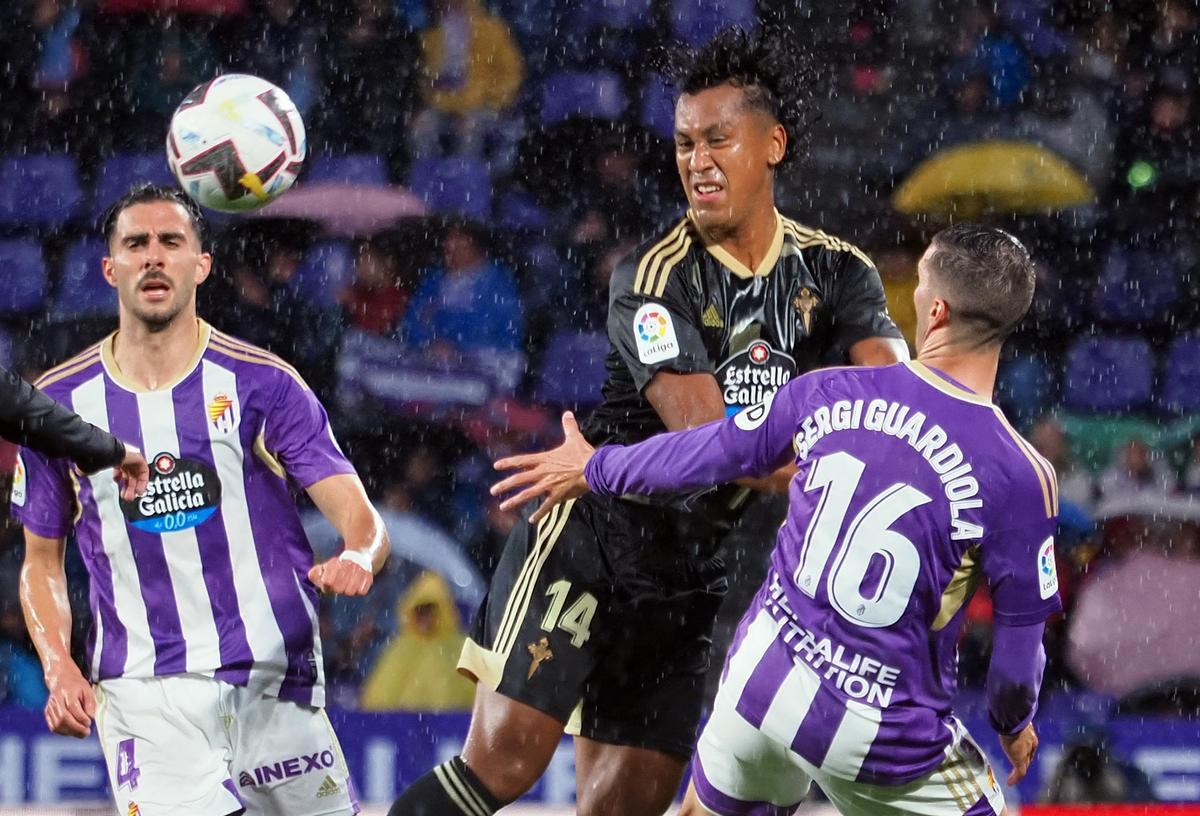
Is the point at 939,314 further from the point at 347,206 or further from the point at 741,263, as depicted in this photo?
the point at 347,206

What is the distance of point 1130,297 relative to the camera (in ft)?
22.0

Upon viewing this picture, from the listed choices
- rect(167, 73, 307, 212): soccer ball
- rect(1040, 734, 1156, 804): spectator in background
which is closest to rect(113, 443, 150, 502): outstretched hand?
rect(167, 73, 307, 212): soccer ball

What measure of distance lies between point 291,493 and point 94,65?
3511mm

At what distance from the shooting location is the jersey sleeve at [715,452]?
117 inches

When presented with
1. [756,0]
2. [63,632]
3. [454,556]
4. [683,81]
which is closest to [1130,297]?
[756,0]

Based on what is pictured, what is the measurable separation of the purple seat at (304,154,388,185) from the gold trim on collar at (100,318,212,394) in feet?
9.46

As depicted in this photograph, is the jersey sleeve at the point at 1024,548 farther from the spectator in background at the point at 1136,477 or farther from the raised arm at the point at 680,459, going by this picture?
the spectator in background at the point at 1136,477

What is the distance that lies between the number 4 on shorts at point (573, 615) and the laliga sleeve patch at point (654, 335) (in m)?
0.58

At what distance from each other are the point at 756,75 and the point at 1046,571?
4.71ft

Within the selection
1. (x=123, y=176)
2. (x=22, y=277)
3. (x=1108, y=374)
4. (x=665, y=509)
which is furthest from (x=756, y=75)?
(x=22, y=277)

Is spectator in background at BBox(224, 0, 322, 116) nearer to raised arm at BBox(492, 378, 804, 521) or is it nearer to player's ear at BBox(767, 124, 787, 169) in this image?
player's ear at BBox(767, 124, 787, 169)

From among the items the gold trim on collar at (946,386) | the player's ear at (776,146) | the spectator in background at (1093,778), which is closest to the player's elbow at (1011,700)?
the gold trim on collar at (946,386)

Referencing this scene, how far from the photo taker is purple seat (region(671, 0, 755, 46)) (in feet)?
22.5

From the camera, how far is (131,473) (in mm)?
3582
